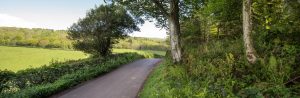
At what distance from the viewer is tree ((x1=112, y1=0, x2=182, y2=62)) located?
67.7 ft

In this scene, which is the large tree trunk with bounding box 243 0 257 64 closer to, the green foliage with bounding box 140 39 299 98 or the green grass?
the green foliage with bounding box 140 39 299 98

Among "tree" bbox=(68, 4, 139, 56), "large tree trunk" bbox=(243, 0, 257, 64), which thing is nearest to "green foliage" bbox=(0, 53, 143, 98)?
"large tree trunk" bbox=(243, 0, 257, 64)

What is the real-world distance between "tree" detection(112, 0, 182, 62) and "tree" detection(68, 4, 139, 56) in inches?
547

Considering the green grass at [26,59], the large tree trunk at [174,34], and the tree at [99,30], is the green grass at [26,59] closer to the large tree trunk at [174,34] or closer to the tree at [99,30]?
the tree at [99,30]

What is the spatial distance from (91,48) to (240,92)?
3477 centimetres

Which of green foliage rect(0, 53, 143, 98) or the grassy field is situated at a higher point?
green foliage rect(0, 53, 143, 98)

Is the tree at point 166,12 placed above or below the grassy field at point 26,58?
above

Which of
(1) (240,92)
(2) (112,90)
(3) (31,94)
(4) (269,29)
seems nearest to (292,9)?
(4) (269,29)

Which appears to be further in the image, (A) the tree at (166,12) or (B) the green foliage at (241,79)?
(A) the tree at (166,12)

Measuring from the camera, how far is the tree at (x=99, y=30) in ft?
134

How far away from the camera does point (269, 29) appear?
14391 millimetres

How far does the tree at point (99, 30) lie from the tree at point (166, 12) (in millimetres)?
13890

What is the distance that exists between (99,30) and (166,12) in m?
21.3

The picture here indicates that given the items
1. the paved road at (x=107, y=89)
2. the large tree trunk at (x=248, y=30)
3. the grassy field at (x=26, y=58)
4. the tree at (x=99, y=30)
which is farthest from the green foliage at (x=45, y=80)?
the grassy field at (x=26, y=58)
